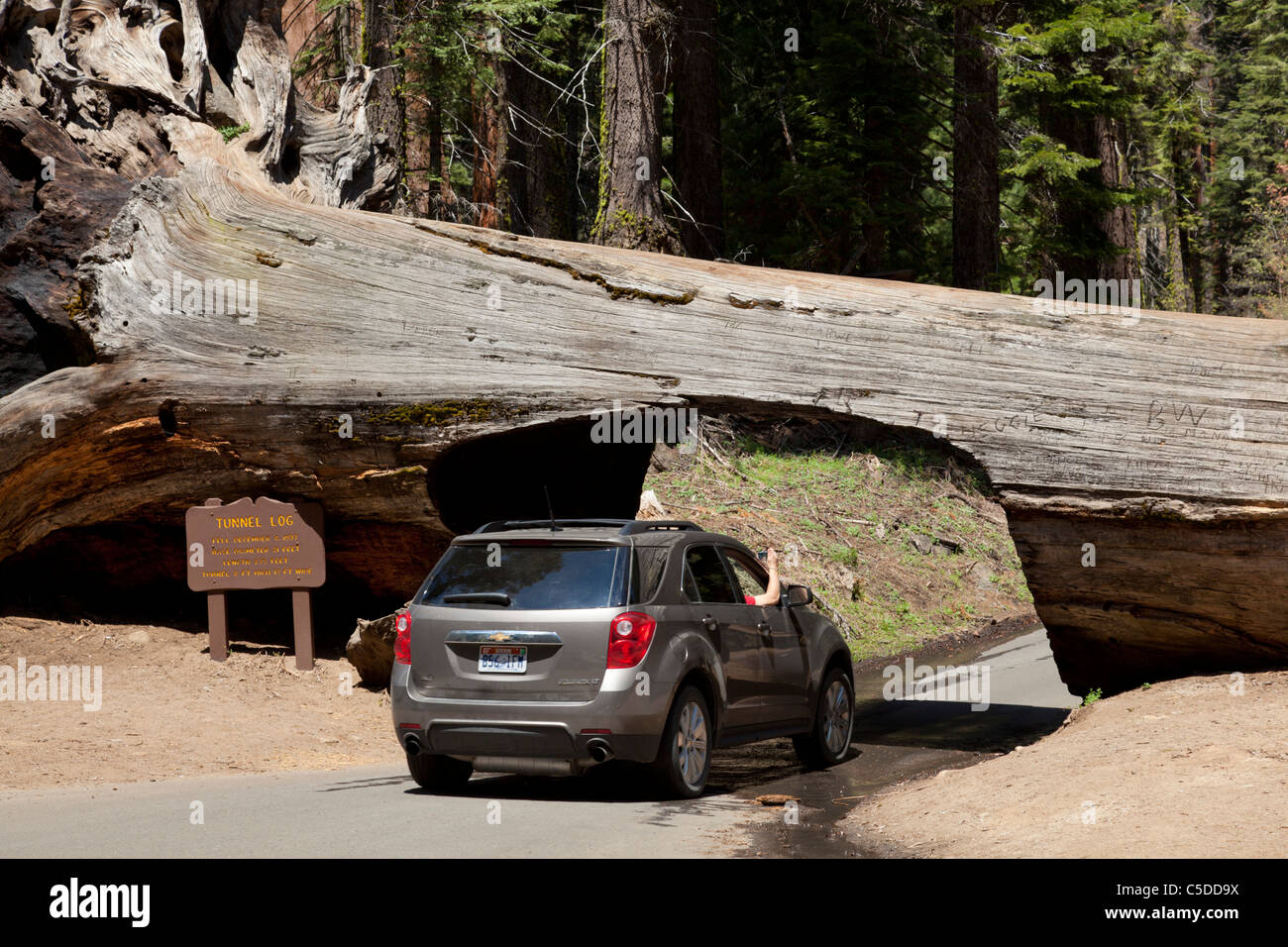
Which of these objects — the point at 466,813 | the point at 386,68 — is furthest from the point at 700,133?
the point at 466,813

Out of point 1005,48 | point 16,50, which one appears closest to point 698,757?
point 16,50

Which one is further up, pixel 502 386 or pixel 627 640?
pixel 502 386

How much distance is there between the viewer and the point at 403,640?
25.8 feet

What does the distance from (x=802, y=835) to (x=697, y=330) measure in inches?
183

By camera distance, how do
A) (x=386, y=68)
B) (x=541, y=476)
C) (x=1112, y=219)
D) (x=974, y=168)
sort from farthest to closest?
(x=1112, y=219) → (x=386, y=68) → (x=974, y=168) → (x=541, y=476)

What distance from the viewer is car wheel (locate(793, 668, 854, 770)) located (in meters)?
9.38

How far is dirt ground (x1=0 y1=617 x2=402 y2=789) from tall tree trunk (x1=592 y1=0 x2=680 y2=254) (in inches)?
284

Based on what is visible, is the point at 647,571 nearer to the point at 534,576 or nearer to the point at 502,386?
the point at 534,576

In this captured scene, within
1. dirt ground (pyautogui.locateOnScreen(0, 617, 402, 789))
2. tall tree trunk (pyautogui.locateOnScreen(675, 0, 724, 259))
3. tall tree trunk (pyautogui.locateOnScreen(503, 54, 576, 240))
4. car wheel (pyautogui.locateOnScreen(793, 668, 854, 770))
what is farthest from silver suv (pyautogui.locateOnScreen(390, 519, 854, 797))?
tall tree trunk (pyautogui.locateOnScreen(503, 54, 576, 240))

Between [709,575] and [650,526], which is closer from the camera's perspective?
[650,526]

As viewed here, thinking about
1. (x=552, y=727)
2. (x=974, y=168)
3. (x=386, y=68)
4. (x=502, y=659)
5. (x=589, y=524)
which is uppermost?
(x=386, y=68)

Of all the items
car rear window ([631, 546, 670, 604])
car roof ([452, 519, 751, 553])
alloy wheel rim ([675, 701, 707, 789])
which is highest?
car roof ([452, 519, 751, 553])

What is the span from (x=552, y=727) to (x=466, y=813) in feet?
2.27

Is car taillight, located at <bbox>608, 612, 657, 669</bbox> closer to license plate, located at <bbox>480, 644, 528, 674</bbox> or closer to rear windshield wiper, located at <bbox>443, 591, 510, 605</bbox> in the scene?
license plate, located at <bbox>480, 644, 528, 674</bbox>
